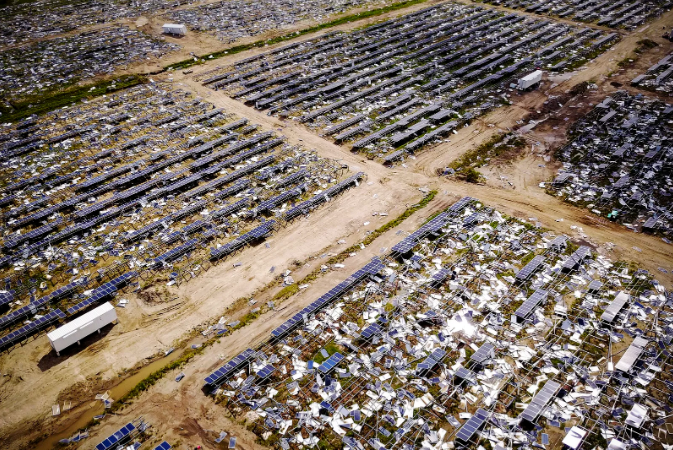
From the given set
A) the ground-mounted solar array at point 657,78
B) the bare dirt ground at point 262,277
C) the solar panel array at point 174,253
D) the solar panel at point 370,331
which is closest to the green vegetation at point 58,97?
the bare dirt ground at point 262,277

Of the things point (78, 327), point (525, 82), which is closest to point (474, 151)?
point (525, 82)

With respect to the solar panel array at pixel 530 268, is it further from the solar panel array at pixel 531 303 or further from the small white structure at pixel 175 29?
the small white structure at pixel 175 29

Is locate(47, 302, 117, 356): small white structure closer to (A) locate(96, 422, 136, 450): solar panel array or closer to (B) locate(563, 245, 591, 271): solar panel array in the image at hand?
(A) locate(96, 422, 136, 450): solar panel array

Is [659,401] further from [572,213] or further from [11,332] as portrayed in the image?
[11,332]

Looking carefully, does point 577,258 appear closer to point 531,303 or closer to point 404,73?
point 531,303

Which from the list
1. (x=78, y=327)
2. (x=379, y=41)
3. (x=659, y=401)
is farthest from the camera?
(x=379, y=41)

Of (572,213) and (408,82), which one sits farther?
(408,82)

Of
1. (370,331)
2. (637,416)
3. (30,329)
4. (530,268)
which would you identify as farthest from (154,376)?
(637,416)

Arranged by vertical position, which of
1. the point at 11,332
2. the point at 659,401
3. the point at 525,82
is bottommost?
the point at 659,401
